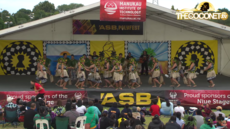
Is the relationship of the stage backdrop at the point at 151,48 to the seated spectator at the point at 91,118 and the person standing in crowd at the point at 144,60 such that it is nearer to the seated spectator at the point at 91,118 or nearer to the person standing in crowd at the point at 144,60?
the person standing in crowd at the point at 144,60

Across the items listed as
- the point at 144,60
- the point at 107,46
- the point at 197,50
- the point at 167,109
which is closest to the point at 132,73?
the point at 167,109

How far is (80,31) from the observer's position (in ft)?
55.4

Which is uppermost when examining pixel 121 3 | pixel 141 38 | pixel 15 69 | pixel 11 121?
pixel 121 3

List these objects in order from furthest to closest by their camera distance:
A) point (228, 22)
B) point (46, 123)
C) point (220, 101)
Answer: point (228, 22) < point (220, 101) < point (46, 123)

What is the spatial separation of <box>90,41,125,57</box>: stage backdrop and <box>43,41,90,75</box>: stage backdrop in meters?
0.43

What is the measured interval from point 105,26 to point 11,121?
999cm

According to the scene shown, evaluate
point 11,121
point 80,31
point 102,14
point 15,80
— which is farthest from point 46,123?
point 80,31

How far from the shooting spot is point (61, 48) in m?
17.0

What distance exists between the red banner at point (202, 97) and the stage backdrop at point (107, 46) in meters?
7.19

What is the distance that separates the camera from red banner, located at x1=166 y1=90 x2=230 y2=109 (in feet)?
34.8

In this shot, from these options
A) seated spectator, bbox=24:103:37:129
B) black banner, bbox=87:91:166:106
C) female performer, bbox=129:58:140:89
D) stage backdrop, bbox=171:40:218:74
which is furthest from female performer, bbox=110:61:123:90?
stage backdrop, bbox=171:40:218:74

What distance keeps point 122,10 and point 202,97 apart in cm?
495

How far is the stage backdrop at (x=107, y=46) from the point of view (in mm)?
17219

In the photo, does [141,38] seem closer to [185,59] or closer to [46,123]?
[185,59]
